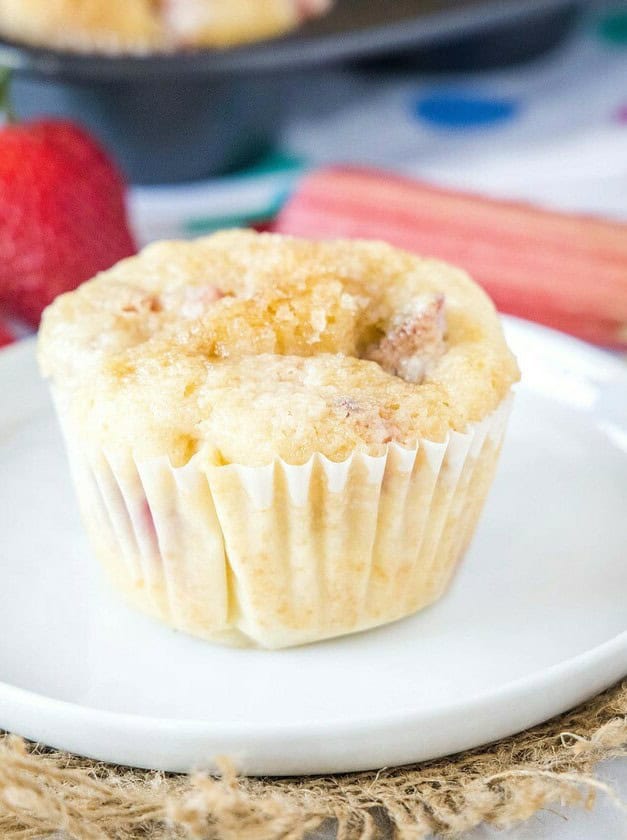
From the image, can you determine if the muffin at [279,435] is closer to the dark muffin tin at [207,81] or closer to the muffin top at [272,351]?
the muffin top at [272,351]

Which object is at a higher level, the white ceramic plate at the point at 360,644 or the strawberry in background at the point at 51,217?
the strawberry in background at the point at 51,217

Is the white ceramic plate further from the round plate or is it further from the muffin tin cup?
the round plate

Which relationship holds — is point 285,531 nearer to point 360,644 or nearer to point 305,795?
point 360,644

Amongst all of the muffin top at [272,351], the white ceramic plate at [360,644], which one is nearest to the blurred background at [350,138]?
the white ceramic plate at [360,644]

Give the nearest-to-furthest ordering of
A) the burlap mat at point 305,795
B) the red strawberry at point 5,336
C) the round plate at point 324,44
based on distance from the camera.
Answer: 1. the burlap mat at point 305,795
2. the red strawberry at point 5,336
3. the round plate at point 324,44

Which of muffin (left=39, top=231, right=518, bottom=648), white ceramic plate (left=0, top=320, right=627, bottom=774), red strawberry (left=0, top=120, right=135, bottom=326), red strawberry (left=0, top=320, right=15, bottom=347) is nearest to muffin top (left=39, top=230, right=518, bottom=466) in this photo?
muffin (left=39, top=231, right=518, bottom=648)
